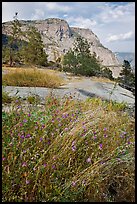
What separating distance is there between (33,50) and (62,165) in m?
17.0

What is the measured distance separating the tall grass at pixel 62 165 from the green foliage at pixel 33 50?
16134 mm

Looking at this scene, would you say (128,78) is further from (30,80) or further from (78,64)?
(78,64)

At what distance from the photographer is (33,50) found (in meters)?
18.1

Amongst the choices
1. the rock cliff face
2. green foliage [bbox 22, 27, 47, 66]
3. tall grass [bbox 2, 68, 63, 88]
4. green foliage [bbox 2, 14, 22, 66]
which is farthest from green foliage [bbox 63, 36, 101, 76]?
tall grass [bbox 2, 68, 63, 88]

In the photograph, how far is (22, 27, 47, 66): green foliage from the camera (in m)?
17.9

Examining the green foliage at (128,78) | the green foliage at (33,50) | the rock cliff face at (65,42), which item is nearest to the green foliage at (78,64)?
the rock cliff face at (65,42)

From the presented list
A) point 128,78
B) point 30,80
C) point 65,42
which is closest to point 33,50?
point 128,78

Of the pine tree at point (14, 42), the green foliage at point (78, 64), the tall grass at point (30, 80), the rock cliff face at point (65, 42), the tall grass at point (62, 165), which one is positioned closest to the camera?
the tall grass at point (62, 165)

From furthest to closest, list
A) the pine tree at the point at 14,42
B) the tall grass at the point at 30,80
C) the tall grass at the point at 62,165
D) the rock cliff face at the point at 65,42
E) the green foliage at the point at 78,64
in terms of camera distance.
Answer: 1. the pine tree at the point at 14,42
2. the green foliage at the point at 78,64
3. the rock cliff face at the point at 65,42
4. the tall grass at the point at 30,80
5. the tall grass at the point at 62,165

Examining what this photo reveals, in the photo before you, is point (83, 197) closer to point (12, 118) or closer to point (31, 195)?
point (31, 195)

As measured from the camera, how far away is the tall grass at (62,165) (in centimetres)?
153

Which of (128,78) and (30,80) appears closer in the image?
(30,80)

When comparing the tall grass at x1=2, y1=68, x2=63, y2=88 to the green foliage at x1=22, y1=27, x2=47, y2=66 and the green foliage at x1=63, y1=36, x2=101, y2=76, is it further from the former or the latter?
the green foliage at x1=22, y1=27, x2=47, y2=66

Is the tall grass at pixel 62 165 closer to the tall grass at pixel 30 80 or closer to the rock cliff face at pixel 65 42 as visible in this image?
the rock cliff face at pixel 65 42
